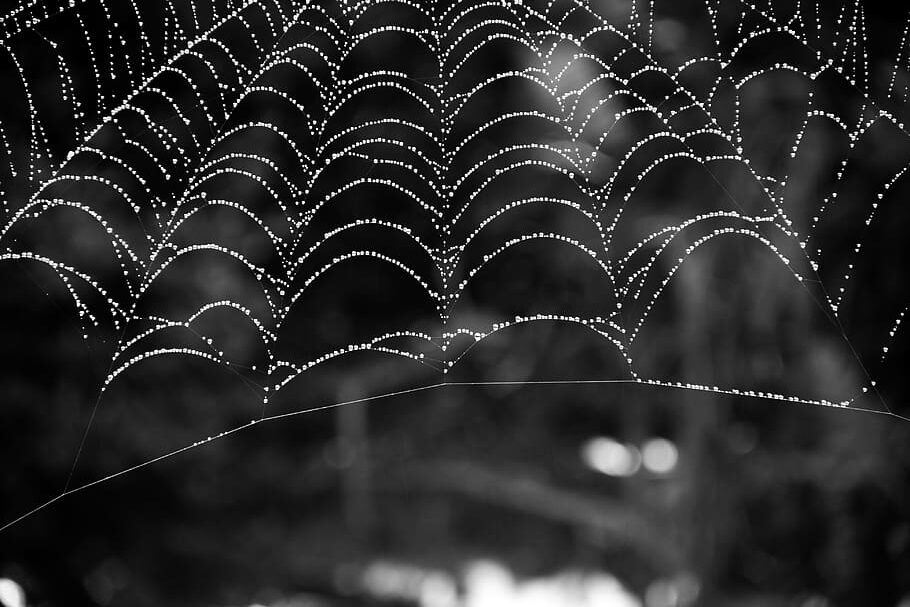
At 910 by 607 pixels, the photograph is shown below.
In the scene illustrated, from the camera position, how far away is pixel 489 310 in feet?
3.60

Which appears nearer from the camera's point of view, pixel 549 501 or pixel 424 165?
pixel 424 165

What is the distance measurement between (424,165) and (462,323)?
1.10 ft

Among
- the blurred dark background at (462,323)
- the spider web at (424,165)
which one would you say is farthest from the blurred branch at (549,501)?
the spider web at (424,165)

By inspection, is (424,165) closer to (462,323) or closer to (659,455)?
(462,323)

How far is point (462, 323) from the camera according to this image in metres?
1.09

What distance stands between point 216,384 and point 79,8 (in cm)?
61

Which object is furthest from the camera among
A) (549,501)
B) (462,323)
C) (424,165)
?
(549,501)

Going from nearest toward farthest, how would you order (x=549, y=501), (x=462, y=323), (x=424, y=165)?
1. (x=424, y=165)
2. (x=462, y=323)
3. (x=549, y=501)

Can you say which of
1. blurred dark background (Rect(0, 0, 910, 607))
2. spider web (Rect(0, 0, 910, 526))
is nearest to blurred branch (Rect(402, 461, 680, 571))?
blurred dark background (Rect(0, 0, 910, 607))

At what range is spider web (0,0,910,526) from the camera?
610mm

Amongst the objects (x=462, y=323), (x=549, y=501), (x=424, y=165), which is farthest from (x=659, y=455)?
(x=424, y=165)

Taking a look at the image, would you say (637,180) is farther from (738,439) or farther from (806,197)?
(738,439)

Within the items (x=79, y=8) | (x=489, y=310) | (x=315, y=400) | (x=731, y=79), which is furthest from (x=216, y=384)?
(x=731, y=79)

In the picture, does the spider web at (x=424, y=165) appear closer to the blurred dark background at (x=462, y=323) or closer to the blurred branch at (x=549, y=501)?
the blurred dark background at (x=462, y=323)
